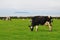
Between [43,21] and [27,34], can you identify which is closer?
[27,34]

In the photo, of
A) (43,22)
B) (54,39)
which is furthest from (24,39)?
(43,22)

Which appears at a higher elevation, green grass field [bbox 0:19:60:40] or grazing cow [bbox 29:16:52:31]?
grazing cow [bbox 29:16:52:31]

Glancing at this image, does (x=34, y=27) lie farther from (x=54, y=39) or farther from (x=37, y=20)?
(x=54, y=39)

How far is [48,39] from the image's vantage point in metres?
16.8

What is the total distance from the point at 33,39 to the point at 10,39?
1422mm

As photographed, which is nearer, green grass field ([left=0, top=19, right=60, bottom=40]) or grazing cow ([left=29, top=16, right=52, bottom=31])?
green grass field ([left=0, top=19, right=60, bottom=40])

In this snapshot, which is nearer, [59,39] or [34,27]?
[59,39]

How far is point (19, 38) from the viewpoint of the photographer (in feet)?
56.9

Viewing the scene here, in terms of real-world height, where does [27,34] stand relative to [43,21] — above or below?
below

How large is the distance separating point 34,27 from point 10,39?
816cm

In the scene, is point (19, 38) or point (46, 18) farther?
point (46, 18)

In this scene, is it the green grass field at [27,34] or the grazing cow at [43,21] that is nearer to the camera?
the green grass field at [27,34]

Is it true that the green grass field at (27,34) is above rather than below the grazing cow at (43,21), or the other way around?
below

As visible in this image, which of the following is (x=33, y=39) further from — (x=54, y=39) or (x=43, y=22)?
(x=43, y=22)
